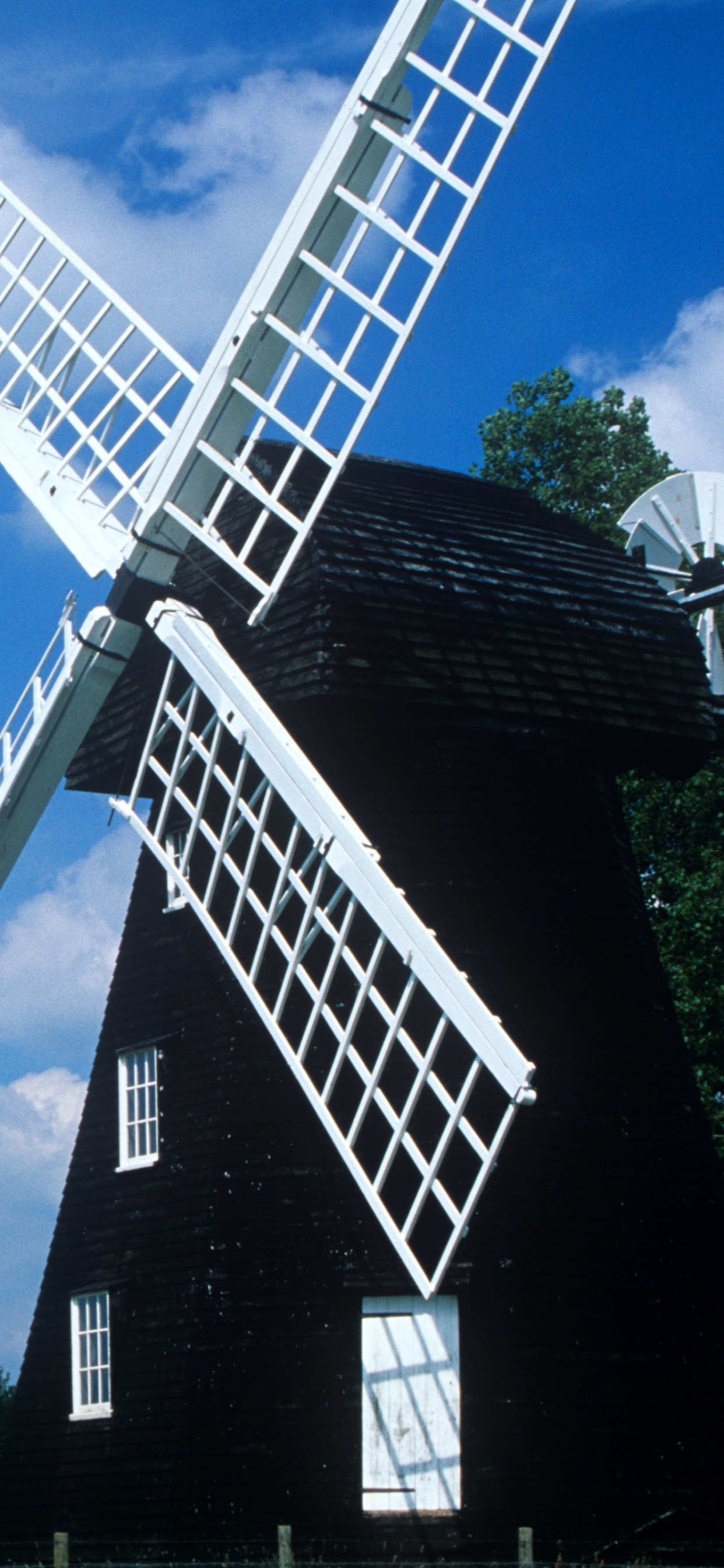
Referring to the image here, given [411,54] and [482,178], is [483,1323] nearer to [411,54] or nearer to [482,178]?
[482,178]

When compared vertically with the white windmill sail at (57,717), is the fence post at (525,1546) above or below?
below

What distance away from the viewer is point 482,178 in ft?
39.2

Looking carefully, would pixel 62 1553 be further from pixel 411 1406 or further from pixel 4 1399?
pixel 4 1399

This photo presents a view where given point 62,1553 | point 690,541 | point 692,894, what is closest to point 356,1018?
point 62,1553

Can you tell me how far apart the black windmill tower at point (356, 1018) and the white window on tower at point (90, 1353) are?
0.12 ft

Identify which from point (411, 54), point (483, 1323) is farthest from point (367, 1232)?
point (411, 54)

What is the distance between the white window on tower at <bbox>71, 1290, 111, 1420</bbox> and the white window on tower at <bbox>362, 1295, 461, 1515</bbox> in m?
2.63

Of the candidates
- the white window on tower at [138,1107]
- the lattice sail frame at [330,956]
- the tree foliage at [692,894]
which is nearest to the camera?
the lattice sail frame at [330,956]

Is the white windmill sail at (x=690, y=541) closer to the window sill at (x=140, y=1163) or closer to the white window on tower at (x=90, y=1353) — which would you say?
the window sill at (x=140, y=1163)

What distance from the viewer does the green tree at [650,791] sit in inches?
969

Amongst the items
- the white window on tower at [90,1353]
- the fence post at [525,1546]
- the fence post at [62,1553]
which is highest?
the white window on tower at [90,1353]

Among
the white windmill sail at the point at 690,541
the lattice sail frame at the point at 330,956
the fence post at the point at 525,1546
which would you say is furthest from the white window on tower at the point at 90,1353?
the white windmill sail at the point at 690,541

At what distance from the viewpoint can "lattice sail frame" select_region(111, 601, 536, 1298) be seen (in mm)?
10992

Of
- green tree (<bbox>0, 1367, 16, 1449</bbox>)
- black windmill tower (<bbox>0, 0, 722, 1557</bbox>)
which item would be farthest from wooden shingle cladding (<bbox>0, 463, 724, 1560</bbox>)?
green tree (<bbox>0, 1367, 16, 1449</bbox>)
